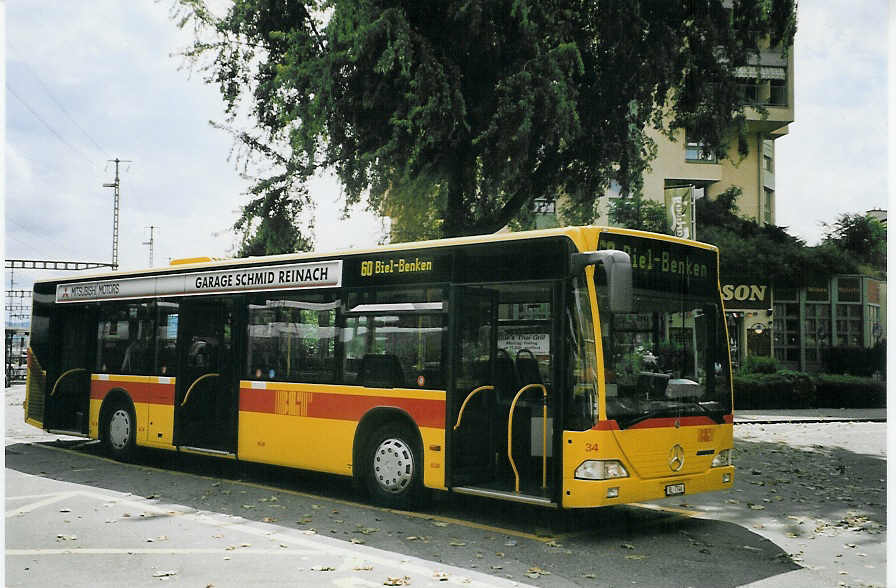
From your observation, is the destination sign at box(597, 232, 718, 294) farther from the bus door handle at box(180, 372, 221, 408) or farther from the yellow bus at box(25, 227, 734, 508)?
the bus door handle at box(180, 372, 221, 408)

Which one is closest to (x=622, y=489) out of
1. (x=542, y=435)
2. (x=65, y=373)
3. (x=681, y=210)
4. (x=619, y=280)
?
(x=542, y=435)

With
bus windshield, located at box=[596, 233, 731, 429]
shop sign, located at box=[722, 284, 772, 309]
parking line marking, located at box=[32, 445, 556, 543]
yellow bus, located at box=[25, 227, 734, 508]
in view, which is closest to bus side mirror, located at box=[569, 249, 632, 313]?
yellow bus, located at box=[25, 227, 734, 508]

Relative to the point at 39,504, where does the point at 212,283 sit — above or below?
above

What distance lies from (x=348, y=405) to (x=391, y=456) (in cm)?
86

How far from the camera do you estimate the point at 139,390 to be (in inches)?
545

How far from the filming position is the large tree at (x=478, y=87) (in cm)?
1588

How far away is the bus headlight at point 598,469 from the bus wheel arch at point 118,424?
792 centimetres

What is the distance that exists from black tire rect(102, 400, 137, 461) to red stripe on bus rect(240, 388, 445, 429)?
2718mm

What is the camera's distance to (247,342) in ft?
40.0

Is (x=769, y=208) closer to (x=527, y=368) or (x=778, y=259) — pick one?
(x=778, y=259)

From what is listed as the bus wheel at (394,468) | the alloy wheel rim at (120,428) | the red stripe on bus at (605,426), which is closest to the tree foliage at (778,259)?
the alloy wheel rim at (120,428)

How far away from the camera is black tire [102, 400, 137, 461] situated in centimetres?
1385

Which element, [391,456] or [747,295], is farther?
[747,295]

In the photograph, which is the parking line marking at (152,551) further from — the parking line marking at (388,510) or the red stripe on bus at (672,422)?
the red stripe on bus at (672,422)
